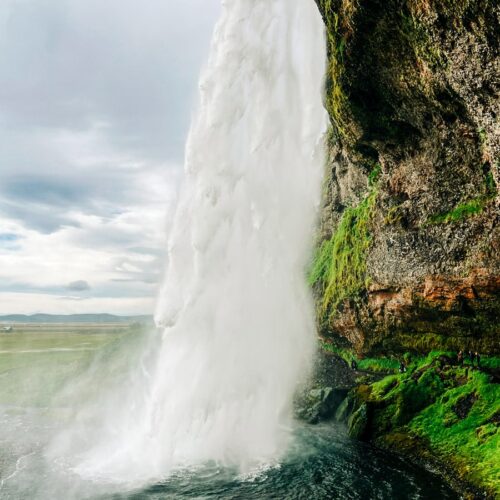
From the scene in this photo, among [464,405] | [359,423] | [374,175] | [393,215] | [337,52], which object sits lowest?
[359,423]

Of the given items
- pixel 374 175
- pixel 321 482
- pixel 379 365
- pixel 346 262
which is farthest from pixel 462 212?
pixel 321 482

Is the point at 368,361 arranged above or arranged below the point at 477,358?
below

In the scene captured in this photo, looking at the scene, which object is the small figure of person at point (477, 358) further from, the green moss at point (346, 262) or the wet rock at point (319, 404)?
the wet rock at point (319, 404)

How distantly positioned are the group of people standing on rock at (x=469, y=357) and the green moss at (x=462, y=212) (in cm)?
729

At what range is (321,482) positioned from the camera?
47.6 ft

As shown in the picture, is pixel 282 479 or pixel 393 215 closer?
pixel 282 479

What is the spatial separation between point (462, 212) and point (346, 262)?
11.2 metres

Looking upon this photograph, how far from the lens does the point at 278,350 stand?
29.8 m

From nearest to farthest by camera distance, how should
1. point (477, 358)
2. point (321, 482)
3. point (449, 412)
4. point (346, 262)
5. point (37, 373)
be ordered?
point (321, 482)
point (449, 412)
point (477, 358)
point (346, 262)
point (37, 373)

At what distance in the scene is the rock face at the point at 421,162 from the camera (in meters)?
12.9

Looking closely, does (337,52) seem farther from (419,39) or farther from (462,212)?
(462,212)

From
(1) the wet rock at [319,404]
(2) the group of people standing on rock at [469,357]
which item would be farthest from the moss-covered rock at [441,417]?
(1) the wet rock at [319,404]

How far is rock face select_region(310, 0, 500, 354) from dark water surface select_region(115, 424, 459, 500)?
8.71 metres

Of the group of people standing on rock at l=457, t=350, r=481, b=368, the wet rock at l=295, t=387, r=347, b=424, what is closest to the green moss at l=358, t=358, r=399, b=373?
the wet rock at l=295, t=387, r=347, b=424
